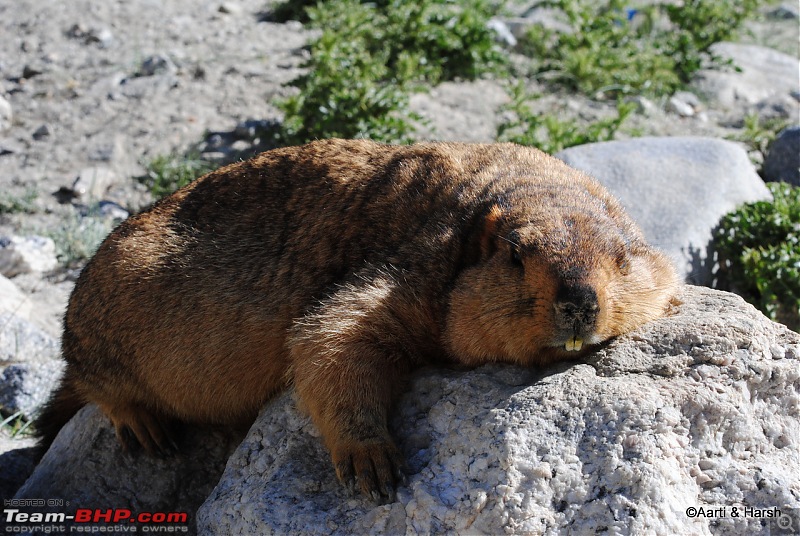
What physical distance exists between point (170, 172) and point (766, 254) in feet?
23.8

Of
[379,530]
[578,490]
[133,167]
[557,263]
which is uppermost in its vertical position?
[557,263]

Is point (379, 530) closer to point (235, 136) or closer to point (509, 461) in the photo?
point (509, 461)

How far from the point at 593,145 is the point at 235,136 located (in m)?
5.11

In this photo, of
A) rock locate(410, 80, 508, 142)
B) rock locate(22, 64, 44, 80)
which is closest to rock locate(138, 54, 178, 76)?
rock locate(22, 64, 44, 80)

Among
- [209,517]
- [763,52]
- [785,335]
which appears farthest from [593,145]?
[763,52]

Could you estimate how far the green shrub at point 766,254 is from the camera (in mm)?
8555

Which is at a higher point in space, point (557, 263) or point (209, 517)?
point (557, 263)

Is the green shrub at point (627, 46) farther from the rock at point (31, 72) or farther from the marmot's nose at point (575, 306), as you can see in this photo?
the marmot's nose at point (575, 306)

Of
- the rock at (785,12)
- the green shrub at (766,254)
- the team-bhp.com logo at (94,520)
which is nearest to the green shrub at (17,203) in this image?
the team-bhp.com logo at (94,520)

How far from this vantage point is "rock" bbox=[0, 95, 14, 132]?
1285 cm

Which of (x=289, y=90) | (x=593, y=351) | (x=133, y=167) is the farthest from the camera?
(x=289, y=90)

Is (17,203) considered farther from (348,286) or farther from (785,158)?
(785,158)

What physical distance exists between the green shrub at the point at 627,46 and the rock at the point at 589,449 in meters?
8.73

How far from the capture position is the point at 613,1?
1530cm
